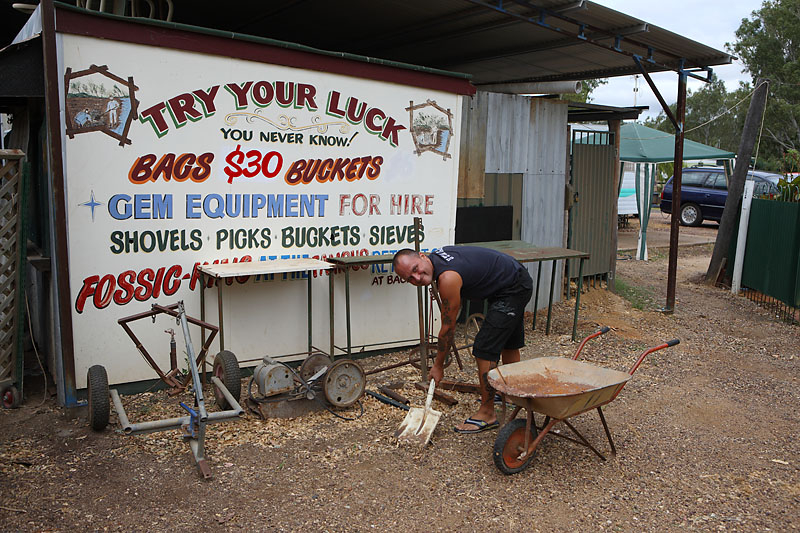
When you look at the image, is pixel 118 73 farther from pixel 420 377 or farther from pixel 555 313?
pixel 555 313

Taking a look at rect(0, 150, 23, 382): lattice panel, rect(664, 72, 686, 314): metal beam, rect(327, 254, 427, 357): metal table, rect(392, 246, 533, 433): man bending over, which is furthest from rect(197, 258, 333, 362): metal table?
rect(664, 72, 686, 314): metal beam

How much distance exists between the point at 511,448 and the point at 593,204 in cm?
706

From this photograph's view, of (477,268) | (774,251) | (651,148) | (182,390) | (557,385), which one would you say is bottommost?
(182,390)

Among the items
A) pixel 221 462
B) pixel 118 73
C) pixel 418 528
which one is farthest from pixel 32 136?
pixel 418 528

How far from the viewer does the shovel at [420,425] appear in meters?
4.85

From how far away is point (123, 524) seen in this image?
372 cm

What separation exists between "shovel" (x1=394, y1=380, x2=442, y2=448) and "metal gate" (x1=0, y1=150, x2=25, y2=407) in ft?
10.5

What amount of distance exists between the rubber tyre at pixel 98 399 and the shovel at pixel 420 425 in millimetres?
2179

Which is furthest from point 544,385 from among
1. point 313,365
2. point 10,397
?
point 10,397

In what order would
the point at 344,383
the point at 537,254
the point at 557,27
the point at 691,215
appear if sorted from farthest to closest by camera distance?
the point at 691,215
the point at 557,27
the point at 537,254
the point at 344,383

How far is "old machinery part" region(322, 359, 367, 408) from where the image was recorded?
5324 mm

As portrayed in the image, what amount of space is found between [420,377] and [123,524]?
344 cm

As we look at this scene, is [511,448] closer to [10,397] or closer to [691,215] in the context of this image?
[10,397]

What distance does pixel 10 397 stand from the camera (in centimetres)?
532
